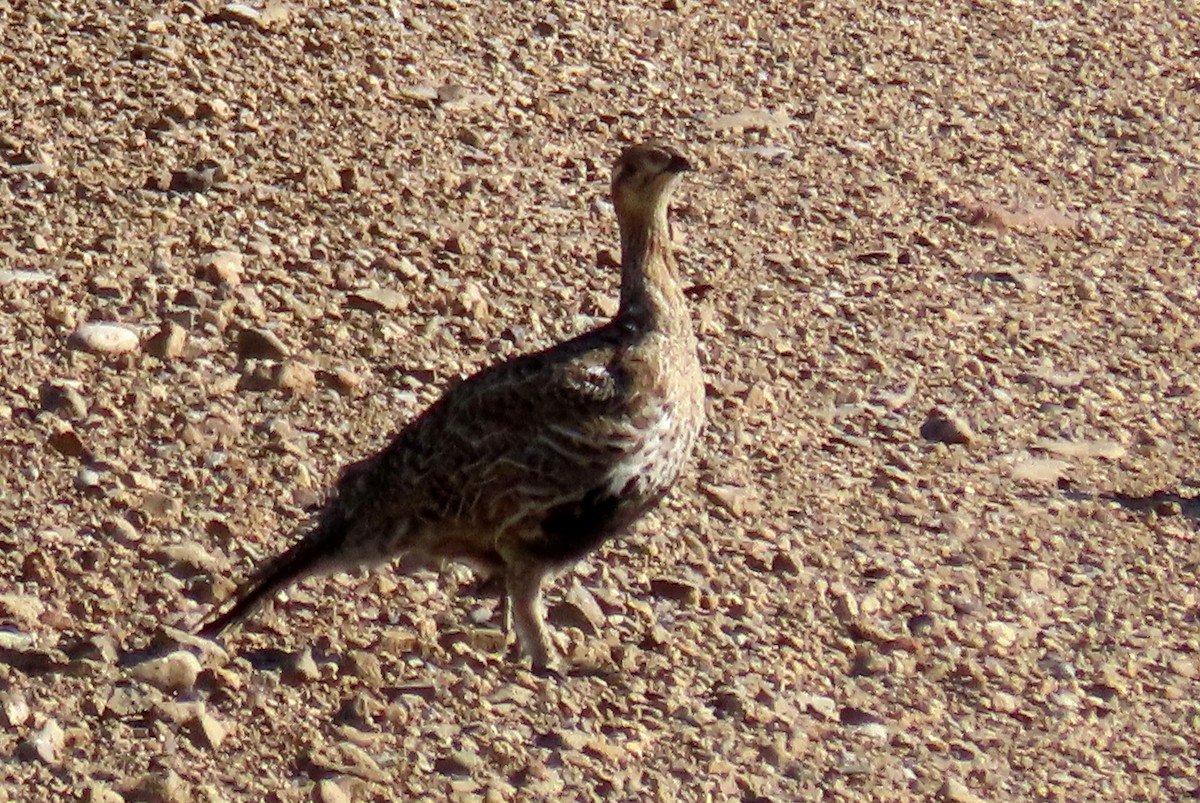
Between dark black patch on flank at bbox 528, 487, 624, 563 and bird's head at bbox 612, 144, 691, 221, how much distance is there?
1186 mm

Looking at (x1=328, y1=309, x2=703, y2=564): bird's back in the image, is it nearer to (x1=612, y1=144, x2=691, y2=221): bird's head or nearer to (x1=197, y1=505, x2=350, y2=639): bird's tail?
(x1=197, y1=505, x2=350, y2=639): bird's tail

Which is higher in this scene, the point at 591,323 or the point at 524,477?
the point at 524,477

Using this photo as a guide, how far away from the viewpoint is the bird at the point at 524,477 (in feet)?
24.1

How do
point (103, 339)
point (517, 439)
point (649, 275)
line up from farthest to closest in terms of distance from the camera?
point (103, 339) → point (649, 275) → point (517, 439)

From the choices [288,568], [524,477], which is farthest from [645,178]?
[288,568]

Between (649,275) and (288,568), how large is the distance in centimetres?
162

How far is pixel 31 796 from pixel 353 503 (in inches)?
62.9

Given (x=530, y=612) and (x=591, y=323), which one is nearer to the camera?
(x=530, y=612)

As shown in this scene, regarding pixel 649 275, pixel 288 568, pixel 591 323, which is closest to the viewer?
pixel 288 568

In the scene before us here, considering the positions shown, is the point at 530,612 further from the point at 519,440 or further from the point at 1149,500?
the point at 1149,500

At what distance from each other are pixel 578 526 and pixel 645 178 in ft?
4.43

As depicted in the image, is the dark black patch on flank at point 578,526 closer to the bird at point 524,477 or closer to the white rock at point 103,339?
the bird at point 524,477

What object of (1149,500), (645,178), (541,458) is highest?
(645,178)

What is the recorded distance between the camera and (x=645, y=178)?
26.4 feet
